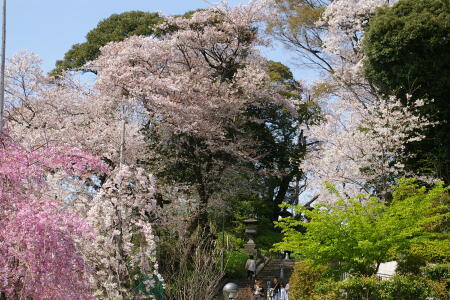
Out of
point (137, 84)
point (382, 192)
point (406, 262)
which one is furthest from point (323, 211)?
point (137, 84)

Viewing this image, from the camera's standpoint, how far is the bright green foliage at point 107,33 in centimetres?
3316

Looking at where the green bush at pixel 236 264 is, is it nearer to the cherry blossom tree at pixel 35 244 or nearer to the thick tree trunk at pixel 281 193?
the thick tree trunk at pixel 281 193

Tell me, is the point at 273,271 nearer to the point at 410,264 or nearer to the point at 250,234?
the point at 250,234

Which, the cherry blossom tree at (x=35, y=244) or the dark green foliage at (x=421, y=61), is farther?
the dark green foliage at (x=421, y=61)

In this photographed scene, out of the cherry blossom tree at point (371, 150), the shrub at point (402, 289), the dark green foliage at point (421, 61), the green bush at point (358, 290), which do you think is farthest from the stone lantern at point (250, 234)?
the shrub at point (402, 289)

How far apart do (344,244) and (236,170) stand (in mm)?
10970

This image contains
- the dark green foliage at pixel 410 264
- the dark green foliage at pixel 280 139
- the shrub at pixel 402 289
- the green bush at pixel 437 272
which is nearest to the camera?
the shrub at pixel 402 289

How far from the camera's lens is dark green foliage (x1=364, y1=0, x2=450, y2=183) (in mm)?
21516

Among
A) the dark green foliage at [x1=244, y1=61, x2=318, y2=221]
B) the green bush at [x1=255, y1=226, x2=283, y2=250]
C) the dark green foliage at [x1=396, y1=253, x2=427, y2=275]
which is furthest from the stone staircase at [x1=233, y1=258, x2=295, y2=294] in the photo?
the dark green foliage at [x1=396, y1=253, x2=427, y2=275]

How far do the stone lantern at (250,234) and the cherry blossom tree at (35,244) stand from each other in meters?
17.1

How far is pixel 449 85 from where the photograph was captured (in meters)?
21.6

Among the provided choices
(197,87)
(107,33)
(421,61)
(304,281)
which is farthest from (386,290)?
(107,33)

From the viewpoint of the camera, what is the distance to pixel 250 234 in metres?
27.3

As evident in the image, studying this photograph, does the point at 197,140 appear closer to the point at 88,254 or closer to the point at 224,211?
the point at 224,211
